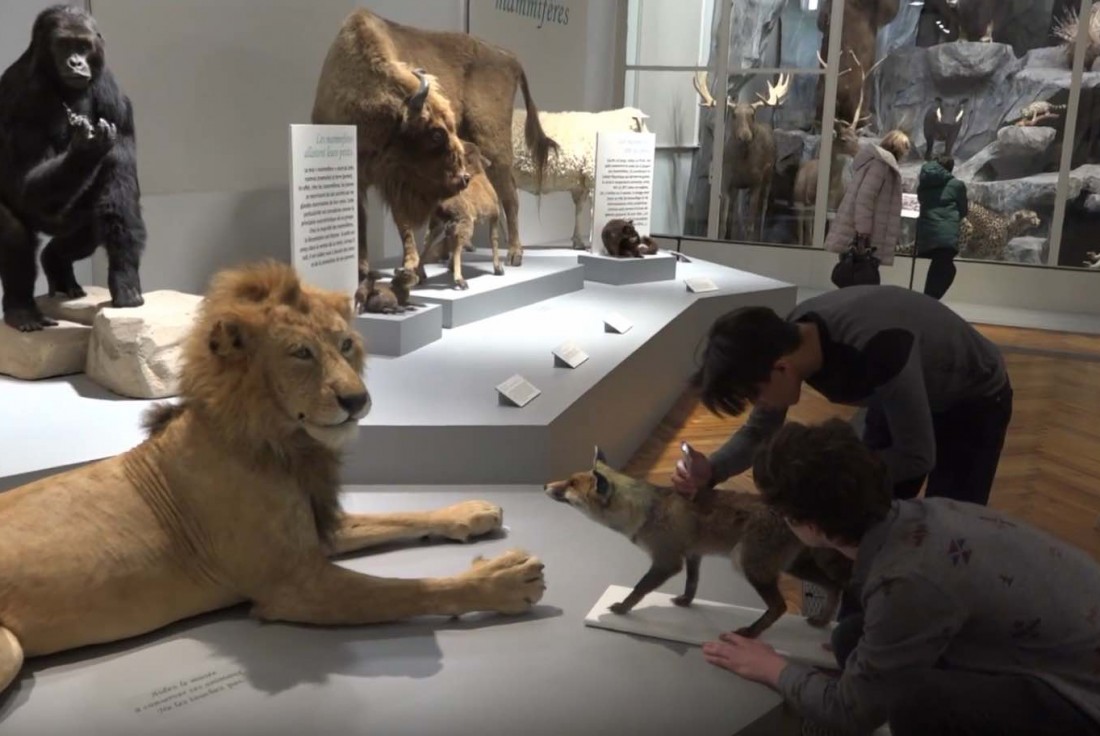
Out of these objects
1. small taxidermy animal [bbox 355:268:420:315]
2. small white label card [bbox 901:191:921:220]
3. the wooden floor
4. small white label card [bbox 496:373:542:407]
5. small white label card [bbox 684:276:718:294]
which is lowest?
the wooden floor

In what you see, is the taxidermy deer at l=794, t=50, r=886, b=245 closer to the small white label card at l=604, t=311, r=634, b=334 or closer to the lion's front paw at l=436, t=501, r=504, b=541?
the small white label card at l=604, t=311, r=634, b=334

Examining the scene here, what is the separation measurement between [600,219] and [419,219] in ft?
6.51

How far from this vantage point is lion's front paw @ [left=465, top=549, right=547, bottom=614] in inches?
81.7

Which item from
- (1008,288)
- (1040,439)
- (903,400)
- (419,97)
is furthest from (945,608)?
(1008,288)

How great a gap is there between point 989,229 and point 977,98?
105 centimetres

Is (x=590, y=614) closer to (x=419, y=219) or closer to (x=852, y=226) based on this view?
(x=419, y=219)

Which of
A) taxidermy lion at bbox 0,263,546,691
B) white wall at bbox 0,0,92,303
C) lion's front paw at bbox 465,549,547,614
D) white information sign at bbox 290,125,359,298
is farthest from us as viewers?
white wall at bbox 0,0,92,303

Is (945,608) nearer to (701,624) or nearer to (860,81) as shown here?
(701,624)

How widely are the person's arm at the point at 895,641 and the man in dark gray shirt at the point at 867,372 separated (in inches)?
19.1

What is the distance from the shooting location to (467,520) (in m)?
2.46

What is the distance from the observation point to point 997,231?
7.84 metres

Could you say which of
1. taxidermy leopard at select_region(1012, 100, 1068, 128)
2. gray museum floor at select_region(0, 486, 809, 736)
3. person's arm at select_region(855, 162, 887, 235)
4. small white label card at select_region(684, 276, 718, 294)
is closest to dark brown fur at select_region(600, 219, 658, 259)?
small white label card at select_region(684, 276, 718, 294)

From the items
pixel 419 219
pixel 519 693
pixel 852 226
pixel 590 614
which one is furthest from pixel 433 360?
pixel 852 226

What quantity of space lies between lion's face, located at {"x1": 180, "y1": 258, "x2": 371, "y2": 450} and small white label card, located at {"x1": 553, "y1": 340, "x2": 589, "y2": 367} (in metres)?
1.85
